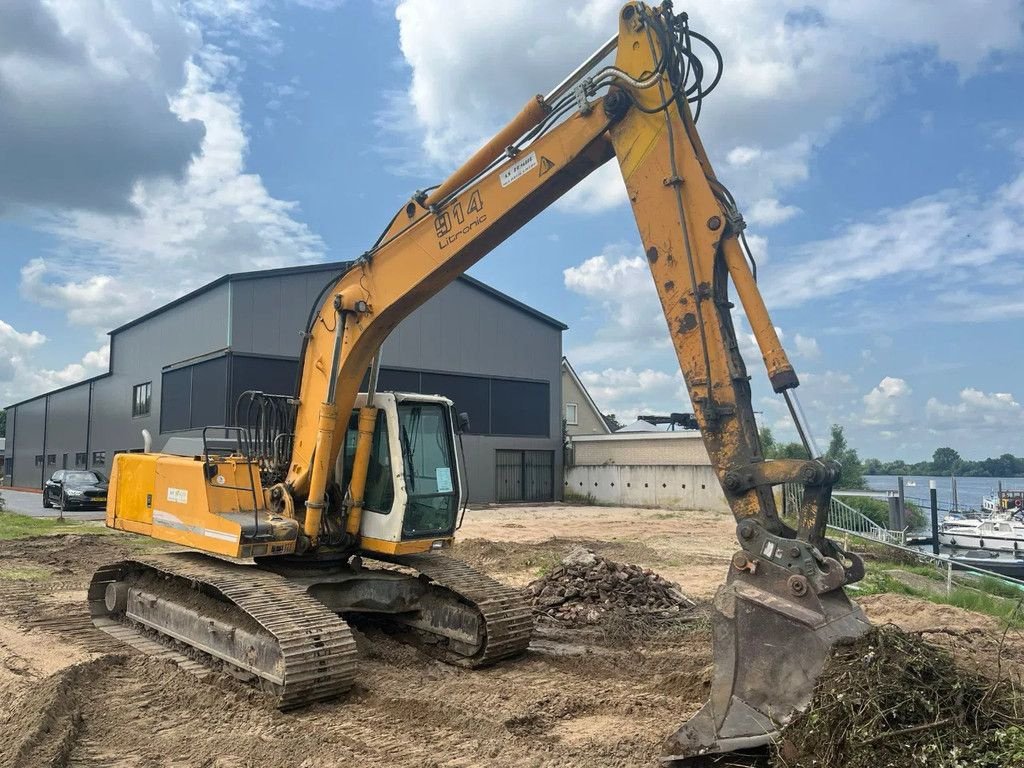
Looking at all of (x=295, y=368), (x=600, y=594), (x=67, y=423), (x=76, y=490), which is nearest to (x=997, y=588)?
(x=600, y=594)

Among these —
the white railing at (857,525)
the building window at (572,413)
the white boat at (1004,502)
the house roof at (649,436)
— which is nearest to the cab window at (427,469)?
the white railing at (857,525)

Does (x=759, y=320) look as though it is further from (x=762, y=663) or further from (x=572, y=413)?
(x=572, y=413)

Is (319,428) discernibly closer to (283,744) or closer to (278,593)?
(278,593)

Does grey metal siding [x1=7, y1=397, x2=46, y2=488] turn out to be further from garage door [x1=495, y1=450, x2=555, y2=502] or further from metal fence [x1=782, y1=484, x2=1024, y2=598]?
metal fence [x1=782, y1=484, x2=1024, y2=598]

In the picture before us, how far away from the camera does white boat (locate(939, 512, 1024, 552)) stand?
68.2ft

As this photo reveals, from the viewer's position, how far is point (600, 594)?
9.34 m

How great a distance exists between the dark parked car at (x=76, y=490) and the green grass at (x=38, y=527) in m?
2.26

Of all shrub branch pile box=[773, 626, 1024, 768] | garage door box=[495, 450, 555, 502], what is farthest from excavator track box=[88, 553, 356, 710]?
garage door box=[495, 450, 555, 502]

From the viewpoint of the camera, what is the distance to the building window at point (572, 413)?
39.8 metres

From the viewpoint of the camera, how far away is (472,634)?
23.6ft

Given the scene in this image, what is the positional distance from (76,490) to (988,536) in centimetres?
2482

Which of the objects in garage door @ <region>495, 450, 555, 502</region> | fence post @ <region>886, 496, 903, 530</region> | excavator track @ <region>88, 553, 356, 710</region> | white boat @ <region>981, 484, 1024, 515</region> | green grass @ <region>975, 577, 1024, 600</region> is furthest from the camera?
garage door @ <region>495, 450, 555, 502</region>

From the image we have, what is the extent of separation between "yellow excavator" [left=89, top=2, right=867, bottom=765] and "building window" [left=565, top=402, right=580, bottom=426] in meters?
31.6

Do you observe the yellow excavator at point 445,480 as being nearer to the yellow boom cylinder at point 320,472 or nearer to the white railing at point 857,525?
the yellow boom cylinder at point 320,472
